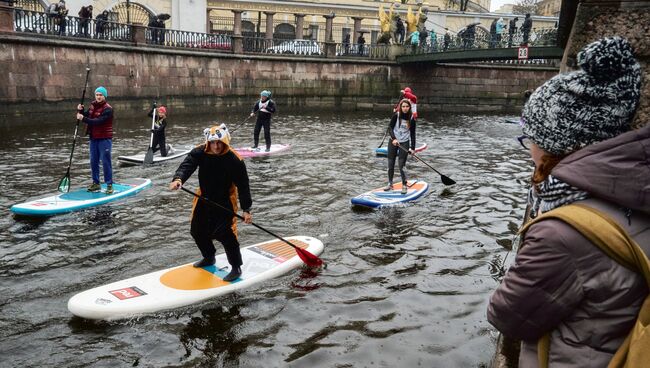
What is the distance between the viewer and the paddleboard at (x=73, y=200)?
27.0 ft

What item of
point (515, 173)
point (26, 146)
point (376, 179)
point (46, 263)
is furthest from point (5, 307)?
point (515, 173)

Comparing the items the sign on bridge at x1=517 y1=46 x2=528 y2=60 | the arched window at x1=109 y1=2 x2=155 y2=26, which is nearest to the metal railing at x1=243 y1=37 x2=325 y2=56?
the arched window at x1=109 y1=2 x2=155 y2=26

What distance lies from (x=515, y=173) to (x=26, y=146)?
43.3 ft

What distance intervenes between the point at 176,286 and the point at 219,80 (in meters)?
22.1

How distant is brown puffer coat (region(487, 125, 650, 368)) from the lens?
1.60 m

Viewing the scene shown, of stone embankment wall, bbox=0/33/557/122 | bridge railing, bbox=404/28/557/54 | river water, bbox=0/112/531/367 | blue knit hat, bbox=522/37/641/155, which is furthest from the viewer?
bridge railing, bbox=404/28/557/54

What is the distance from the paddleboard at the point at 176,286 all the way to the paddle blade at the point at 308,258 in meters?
0.13

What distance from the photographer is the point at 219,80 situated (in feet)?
87.1

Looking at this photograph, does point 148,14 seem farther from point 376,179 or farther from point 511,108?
point 376,179

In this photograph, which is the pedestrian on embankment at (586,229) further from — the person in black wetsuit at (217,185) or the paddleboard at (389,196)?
the paddleboard at (389,196)

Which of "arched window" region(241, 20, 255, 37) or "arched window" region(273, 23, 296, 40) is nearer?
"arched window" region(241, 20, 255, 37)

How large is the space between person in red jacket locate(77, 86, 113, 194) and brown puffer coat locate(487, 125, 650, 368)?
884 cm

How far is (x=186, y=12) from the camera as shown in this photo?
113 ft

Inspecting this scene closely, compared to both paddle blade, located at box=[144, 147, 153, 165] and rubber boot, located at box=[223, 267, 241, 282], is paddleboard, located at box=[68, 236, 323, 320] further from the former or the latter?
paddle blade, located at box=[144, 147, 153, 165]
